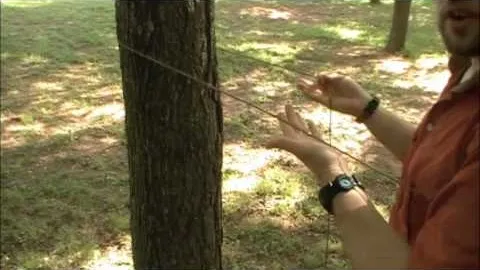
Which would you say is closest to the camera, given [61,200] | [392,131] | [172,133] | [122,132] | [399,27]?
[392,131]

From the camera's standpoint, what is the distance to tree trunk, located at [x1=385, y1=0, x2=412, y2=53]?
8.90m

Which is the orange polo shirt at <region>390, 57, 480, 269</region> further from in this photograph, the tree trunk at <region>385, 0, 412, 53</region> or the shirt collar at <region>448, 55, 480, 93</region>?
the tree trunk at <region>385, 0, 412, 53</region>

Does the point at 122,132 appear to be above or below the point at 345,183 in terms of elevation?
below

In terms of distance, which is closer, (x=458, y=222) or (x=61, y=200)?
(x=458, y=222)

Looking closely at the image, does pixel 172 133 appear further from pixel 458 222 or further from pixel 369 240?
pixel 458 222

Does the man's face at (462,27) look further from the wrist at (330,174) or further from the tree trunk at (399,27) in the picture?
the tree trunk at (399,27)

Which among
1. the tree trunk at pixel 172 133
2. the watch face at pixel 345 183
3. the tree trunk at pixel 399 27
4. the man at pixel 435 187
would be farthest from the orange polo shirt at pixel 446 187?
the tree trunk at pixel 399 27

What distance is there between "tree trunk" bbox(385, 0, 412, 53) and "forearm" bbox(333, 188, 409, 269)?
795cm

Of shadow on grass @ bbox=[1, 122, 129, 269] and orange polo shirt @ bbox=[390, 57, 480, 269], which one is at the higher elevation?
orange polo shirt @ bbox=[390, 57, 480, 269]

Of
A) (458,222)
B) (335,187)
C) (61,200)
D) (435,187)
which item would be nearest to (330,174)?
(335,187)

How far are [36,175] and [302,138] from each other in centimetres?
383

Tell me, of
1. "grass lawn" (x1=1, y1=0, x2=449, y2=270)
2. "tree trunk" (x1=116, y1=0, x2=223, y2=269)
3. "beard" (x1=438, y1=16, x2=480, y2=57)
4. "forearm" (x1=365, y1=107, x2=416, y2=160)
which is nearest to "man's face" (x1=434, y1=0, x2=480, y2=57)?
"beard" (x1=438, y1=16, x2=480, y2=57)

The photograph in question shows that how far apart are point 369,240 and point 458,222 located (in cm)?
23

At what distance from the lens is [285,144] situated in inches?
62.6
